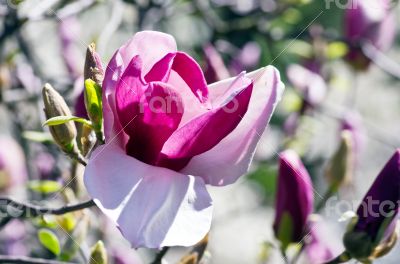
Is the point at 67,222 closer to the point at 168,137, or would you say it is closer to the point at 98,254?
the point at 98,254

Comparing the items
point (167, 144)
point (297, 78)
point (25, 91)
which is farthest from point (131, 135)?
point (297, 78)

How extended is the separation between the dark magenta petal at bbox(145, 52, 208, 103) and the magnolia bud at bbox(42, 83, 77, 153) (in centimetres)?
9

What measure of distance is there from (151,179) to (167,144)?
35 mm

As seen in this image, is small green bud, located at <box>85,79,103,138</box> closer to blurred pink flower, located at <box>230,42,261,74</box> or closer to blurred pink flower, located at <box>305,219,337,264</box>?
blurred pink flower, located at <box>305,219,337,264</box>

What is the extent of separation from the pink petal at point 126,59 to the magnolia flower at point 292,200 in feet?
0.82

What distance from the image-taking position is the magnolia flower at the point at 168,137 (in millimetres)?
589

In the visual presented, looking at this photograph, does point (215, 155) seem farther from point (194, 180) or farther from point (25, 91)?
point (25, 91)

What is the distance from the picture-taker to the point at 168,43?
0.66m

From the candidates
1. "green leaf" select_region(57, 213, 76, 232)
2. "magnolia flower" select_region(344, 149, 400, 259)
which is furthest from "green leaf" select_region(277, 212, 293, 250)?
"green leaf" select_region(57, 213, 76, 232)

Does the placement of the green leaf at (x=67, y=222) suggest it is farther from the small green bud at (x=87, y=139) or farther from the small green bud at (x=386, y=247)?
the small green bud at (x=386, y=247)

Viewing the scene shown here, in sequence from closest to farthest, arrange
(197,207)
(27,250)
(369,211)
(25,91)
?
(197,207) < (369,211) < (25,91) < (27,250)

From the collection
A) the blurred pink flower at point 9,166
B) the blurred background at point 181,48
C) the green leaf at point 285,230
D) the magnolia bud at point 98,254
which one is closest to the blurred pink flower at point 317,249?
the blurred background at point 181,48

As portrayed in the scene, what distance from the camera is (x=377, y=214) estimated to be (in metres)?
0.77

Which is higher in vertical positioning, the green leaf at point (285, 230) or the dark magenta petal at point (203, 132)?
the dark magenta petal at point (203, 132)
